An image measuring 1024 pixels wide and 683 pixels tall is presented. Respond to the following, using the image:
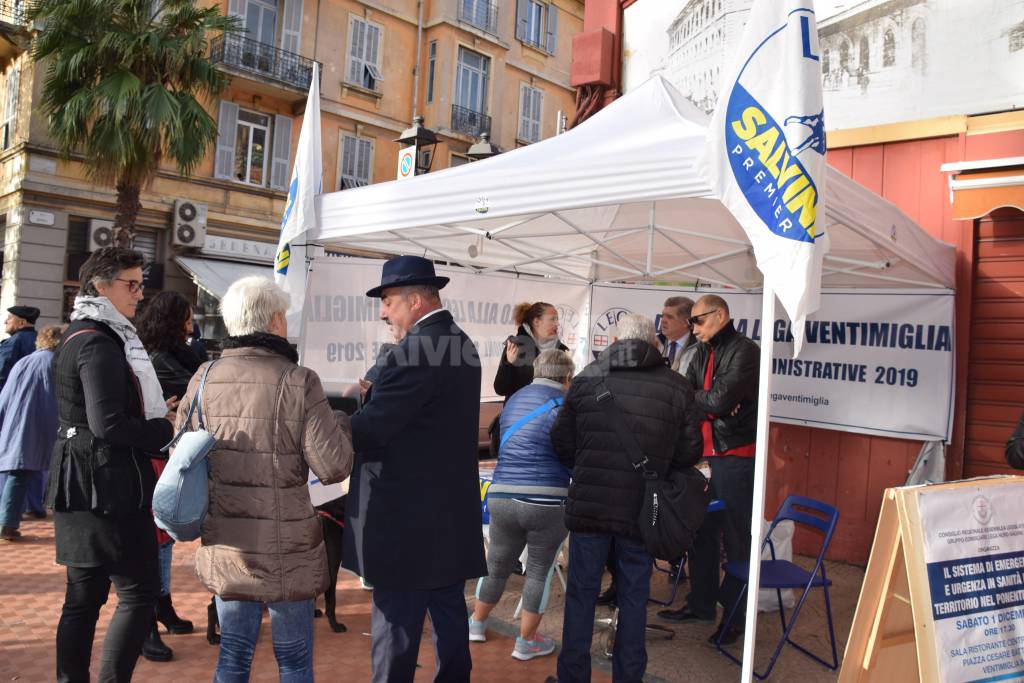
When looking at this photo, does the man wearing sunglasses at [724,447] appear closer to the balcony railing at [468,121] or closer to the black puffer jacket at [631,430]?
the black puffer jacket at [631,430]

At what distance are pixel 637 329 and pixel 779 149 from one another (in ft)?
3.05

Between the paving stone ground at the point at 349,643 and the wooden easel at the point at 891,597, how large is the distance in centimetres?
108

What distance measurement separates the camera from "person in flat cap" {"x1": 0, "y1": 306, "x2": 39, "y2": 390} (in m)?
6.57

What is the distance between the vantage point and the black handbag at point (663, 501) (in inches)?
122

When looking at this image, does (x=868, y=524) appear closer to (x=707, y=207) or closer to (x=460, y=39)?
(x=707, y=207)

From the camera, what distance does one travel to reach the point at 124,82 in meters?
11.4

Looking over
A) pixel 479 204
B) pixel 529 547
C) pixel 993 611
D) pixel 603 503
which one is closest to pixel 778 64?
pixel 479 204

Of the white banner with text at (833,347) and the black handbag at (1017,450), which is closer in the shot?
the black handbag at (1017,450)

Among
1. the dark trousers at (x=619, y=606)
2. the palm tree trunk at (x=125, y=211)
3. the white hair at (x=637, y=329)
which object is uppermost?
the palm tree trunk at (x=125, y=211)

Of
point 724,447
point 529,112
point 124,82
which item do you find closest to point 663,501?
point 724,447

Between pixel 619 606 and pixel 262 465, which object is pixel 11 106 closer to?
pixel 262 465

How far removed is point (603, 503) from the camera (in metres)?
3.20

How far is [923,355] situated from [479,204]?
3551 millimetres

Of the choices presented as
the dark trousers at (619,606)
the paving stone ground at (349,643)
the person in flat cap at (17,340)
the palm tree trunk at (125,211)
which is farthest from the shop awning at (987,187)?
the palm tree trunk at (125,211)
